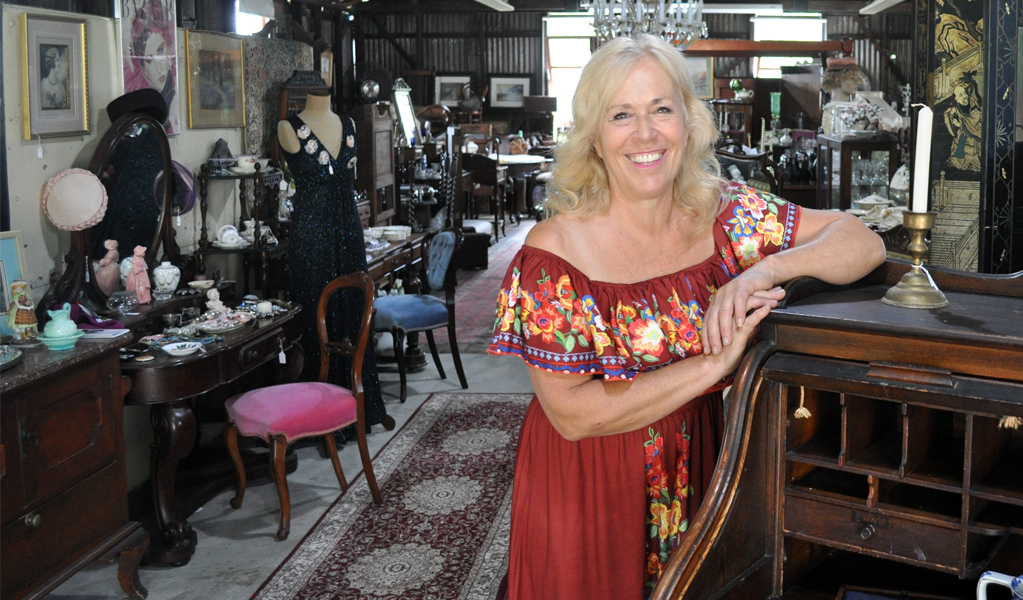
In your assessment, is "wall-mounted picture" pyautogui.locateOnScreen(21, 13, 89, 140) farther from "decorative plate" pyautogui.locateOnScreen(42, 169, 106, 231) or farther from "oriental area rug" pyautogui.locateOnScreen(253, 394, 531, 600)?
"oriental area rug" pyautogui.locateOnScreen(253, 394, 531, 600)

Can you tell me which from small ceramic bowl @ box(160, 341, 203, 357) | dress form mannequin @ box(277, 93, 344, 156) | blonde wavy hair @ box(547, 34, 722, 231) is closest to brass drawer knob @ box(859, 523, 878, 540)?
blonde wavy hair @ box(547, 34, 722, 231)

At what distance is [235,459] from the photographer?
4426 mm

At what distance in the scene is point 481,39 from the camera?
18641 mm

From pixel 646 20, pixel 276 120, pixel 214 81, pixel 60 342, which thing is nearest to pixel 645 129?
pixel 60 342

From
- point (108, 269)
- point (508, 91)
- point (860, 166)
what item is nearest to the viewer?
point (108, 269)

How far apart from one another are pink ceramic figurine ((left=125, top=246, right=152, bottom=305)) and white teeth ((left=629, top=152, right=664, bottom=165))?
292cm

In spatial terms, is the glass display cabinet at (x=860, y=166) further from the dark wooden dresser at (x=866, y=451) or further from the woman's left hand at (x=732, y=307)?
the woman's left hand at (x=732, y=307)

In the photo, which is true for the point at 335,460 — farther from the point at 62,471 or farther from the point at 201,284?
the point at 62,471

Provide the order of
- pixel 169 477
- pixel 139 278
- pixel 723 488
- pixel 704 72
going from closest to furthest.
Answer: pixel 723 488, pixel 169 477, pixel 139 278, pixel 704 72

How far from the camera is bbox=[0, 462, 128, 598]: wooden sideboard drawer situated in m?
2.83

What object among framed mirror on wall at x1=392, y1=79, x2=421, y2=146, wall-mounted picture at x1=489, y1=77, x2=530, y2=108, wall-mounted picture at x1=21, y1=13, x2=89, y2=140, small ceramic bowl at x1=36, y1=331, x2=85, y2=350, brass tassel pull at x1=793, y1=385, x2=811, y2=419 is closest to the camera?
brass tassel pull at x1=793, y1=385, x2=811, y2=419

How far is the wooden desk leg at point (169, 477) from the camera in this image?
386 cm

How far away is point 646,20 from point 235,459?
486cm

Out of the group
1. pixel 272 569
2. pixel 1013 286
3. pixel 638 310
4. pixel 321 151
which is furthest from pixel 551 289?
pixel 321 151
